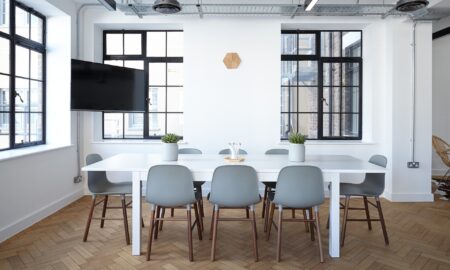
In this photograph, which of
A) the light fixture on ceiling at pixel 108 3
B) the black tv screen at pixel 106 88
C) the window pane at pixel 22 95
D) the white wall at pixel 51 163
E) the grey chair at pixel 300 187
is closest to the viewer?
the grey chair at pixel 300 187

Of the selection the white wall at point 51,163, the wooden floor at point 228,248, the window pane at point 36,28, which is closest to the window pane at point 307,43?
the wooden floor at point 228,248

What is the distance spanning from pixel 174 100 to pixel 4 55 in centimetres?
259

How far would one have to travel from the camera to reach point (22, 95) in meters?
4.22

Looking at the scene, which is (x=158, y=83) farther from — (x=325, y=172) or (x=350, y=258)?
(x=350, y=258)

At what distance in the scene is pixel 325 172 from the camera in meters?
2.96

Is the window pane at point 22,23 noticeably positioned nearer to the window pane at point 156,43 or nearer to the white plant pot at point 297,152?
the window pane at point 156,43

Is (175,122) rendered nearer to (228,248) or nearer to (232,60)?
(232,60)

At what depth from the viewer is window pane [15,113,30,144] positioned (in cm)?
415

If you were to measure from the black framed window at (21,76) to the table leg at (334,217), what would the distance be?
3976 mm

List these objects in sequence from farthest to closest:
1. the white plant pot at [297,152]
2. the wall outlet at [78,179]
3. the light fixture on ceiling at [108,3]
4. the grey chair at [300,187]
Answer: the wall outlet at [78,179]
the light fixture on ceiling at [108,3]
the white plant pot at [297,152]
the grey chair at [300,187]

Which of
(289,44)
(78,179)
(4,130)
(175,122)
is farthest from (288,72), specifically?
(4,130)

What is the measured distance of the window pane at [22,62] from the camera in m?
4.14

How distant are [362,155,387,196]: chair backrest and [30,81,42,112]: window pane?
15.3 feet

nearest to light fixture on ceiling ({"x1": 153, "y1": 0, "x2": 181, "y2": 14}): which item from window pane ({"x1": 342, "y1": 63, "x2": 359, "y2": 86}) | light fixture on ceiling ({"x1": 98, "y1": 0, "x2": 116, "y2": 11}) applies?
light fixture on ceiling ({"x1": 98, "y1": 0, "x2": 116, "y2": 11})
